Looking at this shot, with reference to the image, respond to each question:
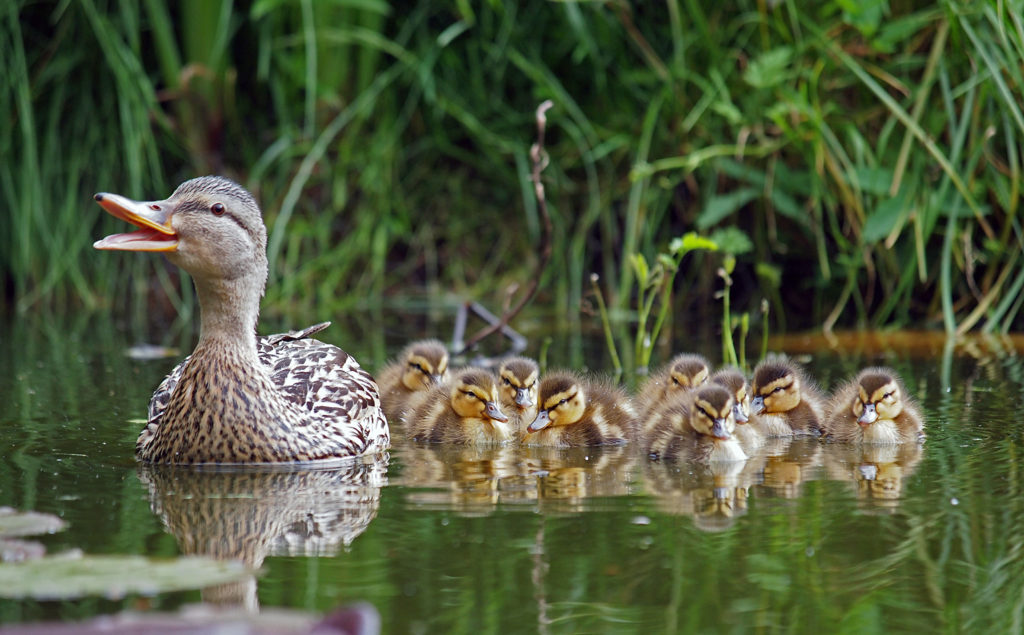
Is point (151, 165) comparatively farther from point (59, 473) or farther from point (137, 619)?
point (137, 619)

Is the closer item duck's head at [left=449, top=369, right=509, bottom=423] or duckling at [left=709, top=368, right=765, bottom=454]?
duckling at [left=709, top=368, right=765, bottom=454]

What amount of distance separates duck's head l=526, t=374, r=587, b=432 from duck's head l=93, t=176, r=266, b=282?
996 millimetres

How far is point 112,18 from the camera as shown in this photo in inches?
342

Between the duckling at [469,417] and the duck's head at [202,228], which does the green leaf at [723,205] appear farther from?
the duck's head at [202,228]

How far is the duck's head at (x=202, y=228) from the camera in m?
4.11

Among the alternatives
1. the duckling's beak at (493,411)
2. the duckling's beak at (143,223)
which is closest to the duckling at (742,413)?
the duckling's beak at (493,411)

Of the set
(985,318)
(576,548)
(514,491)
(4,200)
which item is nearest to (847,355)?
(985,318)

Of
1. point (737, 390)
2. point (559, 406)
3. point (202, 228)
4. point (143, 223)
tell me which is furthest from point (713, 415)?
point (143, 223)

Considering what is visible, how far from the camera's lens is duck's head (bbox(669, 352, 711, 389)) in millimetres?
5070

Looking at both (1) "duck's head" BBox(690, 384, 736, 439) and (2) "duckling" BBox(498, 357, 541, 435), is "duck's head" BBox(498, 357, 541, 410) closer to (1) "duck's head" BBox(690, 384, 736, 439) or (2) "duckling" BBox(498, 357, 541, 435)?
(2) "duckling" BBox(498, 357, 541, 435)

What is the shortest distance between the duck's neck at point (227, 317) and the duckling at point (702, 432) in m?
1.25

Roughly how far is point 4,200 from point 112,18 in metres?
1.28

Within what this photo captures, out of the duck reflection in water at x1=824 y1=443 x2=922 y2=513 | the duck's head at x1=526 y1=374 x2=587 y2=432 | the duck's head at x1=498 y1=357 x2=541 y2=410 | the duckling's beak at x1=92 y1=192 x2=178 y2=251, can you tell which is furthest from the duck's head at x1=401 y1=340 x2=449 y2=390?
the duck reflection in water at x1=824 y1=443 x2=922 y2=513

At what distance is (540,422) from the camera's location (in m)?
4.60
